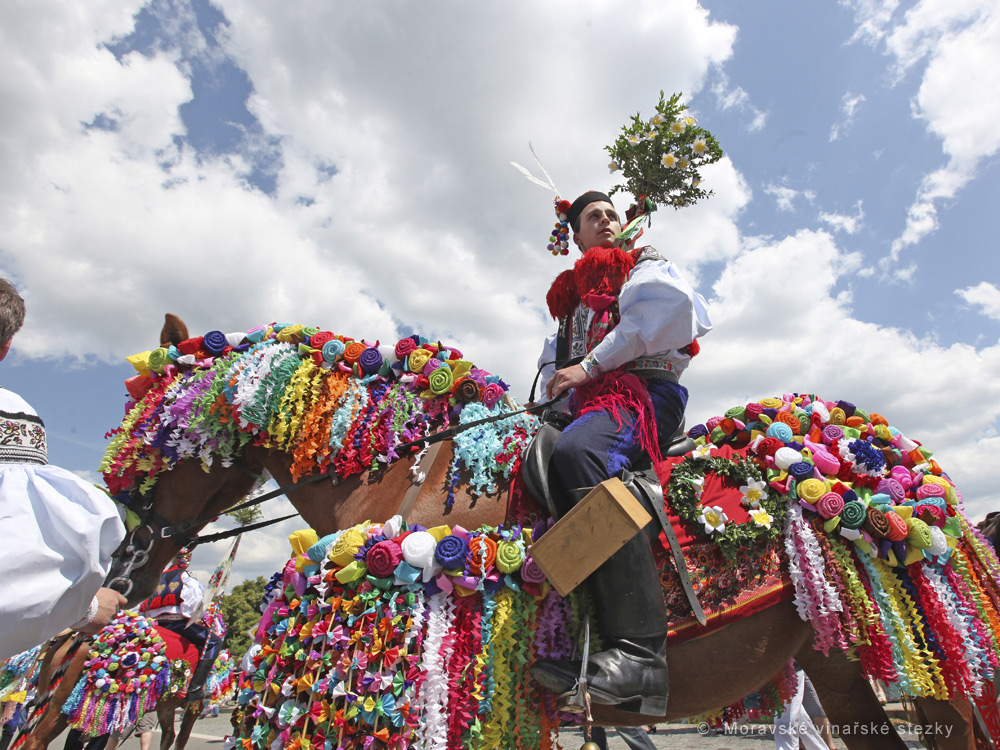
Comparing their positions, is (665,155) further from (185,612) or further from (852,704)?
(185,612)

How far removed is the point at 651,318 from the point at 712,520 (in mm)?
989

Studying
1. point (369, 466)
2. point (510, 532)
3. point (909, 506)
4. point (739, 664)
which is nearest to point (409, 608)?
point (510, 532)

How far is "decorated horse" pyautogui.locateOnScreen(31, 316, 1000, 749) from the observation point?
2.16 meters

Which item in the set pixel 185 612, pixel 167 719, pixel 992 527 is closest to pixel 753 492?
pixel 992 527

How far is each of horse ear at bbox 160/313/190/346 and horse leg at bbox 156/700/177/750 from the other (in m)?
6.90

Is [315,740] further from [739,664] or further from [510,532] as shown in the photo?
[739,664]

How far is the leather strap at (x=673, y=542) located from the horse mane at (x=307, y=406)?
619 millimetres

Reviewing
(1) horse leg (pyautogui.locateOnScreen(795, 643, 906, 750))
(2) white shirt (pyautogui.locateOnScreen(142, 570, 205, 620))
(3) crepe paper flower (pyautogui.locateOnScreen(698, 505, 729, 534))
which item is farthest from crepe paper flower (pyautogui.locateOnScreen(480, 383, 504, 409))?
(2) white shirt (pyautogui.locateOnScreen(142, 570, 205, 620))

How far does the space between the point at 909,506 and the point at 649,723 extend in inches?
64.6

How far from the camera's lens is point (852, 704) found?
126 inches

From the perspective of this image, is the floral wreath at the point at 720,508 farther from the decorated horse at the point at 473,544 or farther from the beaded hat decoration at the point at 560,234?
the beaded hat decoration at the point at 560,234

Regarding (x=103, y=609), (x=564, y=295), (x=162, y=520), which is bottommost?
(x=103, y=609)

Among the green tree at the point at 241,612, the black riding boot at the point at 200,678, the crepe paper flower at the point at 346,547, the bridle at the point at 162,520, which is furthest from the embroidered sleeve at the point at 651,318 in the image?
the green tree at the point at 241,612

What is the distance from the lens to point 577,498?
238 cm
